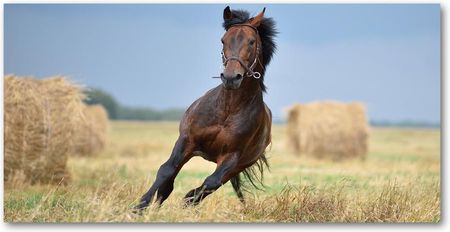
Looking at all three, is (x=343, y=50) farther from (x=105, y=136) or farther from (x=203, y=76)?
(x=105, y=136)

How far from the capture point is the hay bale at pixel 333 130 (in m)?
15.9

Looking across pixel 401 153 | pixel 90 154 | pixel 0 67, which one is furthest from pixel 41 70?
pixel 401 153

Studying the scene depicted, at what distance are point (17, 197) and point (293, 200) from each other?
2.82 meters

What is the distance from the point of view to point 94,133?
17312 millimetres

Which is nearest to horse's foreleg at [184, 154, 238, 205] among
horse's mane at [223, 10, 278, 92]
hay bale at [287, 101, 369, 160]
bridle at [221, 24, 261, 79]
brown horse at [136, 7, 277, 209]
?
brown horse at [136, 7, 277, 209]

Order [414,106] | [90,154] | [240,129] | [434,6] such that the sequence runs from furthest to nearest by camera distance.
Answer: [90,154] < [414,106] < [434,6] < [240,129]

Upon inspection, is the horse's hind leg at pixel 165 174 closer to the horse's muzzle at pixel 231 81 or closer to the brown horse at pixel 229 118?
the brown horse at pixel 229 118

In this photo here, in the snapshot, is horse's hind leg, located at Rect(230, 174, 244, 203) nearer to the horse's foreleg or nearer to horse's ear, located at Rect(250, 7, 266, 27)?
the horse's foreleg

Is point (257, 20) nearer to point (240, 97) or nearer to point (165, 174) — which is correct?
point (240, 97)

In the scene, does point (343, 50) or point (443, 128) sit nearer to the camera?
point (443, 128)

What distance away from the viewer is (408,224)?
21.4 feet

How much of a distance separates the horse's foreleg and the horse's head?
2.30ft

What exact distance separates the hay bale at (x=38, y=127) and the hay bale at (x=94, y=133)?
20.5ft

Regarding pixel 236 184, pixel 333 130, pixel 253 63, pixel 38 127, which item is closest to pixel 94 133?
pixel 333 130
